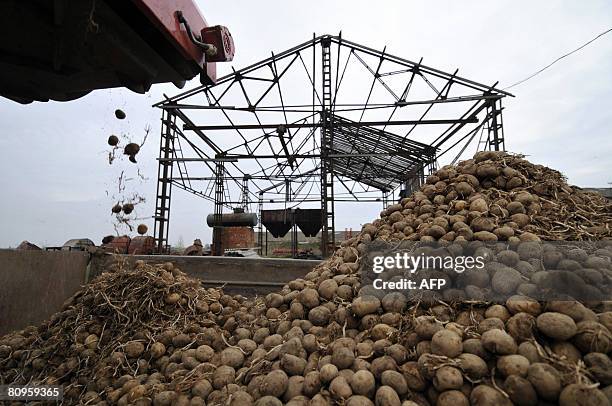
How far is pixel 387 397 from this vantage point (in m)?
1.97

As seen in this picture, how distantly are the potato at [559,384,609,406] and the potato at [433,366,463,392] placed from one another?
1.60ft

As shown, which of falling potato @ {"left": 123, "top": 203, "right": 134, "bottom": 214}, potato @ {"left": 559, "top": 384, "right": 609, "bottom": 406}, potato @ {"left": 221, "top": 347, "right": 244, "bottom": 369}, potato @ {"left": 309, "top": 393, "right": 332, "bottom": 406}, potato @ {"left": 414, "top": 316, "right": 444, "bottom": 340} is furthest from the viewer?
falling potato @ {"left": 123, "top": 203, "right": 134, "bottom": 214}

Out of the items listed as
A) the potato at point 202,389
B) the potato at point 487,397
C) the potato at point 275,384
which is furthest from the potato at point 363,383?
the potato at point 202,389

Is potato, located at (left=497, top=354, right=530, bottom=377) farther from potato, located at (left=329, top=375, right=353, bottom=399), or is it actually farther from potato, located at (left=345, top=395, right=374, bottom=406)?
potato, located at (left=329, top=375, right=353, bottom=399)

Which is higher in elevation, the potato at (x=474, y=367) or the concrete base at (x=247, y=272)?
the concrete base at (x=247, y=272)

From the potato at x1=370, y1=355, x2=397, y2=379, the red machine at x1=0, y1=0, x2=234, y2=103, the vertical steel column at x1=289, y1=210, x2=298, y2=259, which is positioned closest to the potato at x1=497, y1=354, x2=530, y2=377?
the potato at x1=370, y1=355, x2=397, y2=379

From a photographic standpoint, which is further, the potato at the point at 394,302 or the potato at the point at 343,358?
the potato at the point at 394,302

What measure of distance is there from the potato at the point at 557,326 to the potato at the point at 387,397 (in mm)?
1009

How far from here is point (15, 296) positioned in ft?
12.3

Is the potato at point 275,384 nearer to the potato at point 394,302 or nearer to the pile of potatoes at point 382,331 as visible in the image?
the pile of potatoes at point 382,331

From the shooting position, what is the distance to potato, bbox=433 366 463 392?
1.94 m

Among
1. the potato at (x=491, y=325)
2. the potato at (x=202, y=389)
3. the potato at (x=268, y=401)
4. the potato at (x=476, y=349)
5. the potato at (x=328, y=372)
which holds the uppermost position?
the potato at (x=491, y=325)

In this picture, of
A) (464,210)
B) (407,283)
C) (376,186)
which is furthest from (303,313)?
(376,186)

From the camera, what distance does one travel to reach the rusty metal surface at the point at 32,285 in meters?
3.65
